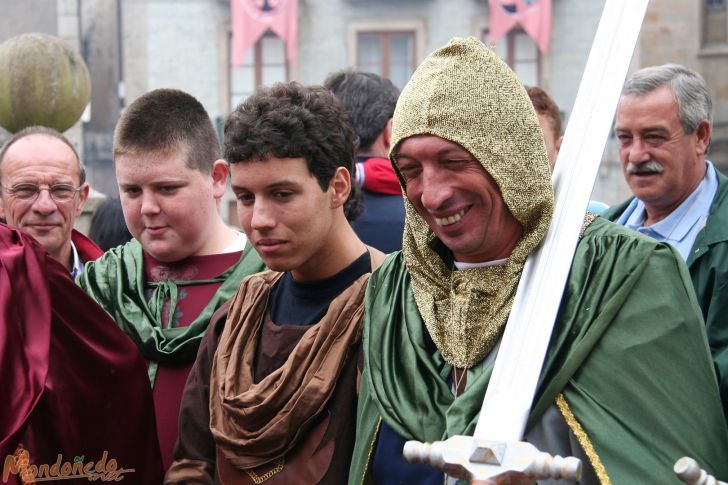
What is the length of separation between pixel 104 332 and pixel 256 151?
769mm

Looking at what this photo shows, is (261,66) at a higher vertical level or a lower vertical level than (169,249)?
lower

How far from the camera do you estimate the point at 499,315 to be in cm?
306

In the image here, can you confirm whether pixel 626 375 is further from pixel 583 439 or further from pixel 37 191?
pixel 37 191

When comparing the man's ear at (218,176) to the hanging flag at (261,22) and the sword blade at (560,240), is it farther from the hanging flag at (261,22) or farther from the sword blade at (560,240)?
the hanging flag at (261,22)

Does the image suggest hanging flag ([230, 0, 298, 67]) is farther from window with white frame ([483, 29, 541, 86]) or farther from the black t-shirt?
the black t-shirt

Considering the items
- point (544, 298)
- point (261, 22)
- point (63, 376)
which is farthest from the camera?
point (261, 22)

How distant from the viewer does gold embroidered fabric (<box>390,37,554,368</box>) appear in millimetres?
3016

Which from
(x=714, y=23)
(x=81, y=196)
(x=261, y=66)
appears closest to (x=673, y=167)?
(x=81, y=196)

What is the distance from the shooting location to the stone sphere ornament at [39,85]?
6.83m

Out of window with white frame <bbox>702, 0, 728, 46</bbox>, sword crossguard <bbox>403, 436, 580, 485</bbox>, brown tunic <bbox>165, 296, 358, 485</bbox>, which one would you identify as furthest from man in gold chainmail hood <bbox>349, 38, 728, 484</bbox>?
window with white frame <bbox>702, 0, 728, 46</bbox>

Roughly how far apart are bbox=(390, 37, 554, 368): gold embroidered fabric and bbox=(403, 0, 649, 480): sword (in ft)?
0.23

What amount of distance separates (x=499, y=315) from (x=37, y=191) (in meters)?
2.05

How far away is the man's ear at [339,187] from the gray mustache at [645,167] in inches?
50.1

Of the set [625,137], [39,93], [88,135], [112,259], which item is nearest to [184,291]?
[112,259]
